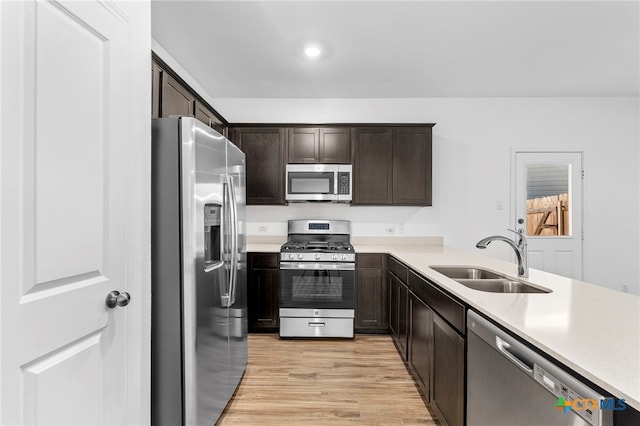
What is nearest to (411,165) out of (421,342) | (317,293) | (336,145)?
(336,145)

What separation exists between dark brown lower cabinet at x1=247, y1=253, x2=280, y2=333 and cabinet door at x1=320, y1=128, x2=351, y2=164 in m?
1.27

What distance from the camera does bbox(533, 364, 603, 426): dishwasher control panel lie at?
789 millimetres

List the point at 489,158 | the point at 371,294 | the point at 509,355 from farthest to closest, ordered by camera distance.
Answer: the point at 489,158
the point at 371,294
the point at 509,355

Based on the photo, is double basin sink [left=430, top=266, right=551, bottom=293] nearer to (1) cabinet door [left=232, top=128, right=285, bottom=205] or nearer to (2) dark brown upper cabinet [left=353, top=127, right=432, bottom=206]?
(2) dark brown upper cabinet [left=353, top=127, right=432, bottom=206]

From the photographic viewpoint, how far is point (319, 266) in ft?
10.7

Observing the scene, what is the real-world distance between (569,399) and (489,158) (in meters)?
3.69

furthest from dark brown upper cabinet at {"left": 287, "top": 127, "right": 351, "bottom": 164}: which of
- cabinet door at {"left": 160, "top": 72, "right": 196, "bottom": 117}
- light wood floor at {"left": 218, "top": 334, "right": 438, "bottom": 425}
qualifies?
light wood floor at {"left": 218, "top": 334, "right": 438, "bottom": 425}

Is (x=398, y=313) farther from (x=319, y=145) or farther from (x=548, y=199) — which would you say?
(x=548, y=199)

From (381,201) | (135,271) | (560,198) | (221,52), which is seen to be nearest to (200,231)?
(135,271)

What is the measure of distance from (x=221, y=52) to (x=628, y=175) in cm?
489

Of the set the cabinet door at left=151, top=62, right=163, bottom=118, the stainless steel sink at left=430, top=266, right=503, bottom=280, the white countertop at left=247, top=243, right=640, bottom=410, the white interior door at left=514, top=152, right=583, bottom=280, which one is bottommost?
the stainless steel sink at left=430, top=266, right=503, bottom=280

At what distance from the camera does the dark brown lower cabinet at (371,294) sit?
340 centimetres

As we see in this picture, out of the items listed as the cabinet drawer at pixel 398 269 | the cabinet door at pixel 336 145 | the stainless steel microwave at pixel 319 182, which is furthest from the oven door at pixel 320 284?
the cabinet door at pixel 336 145

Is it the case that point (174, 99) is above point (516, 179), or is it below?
above
